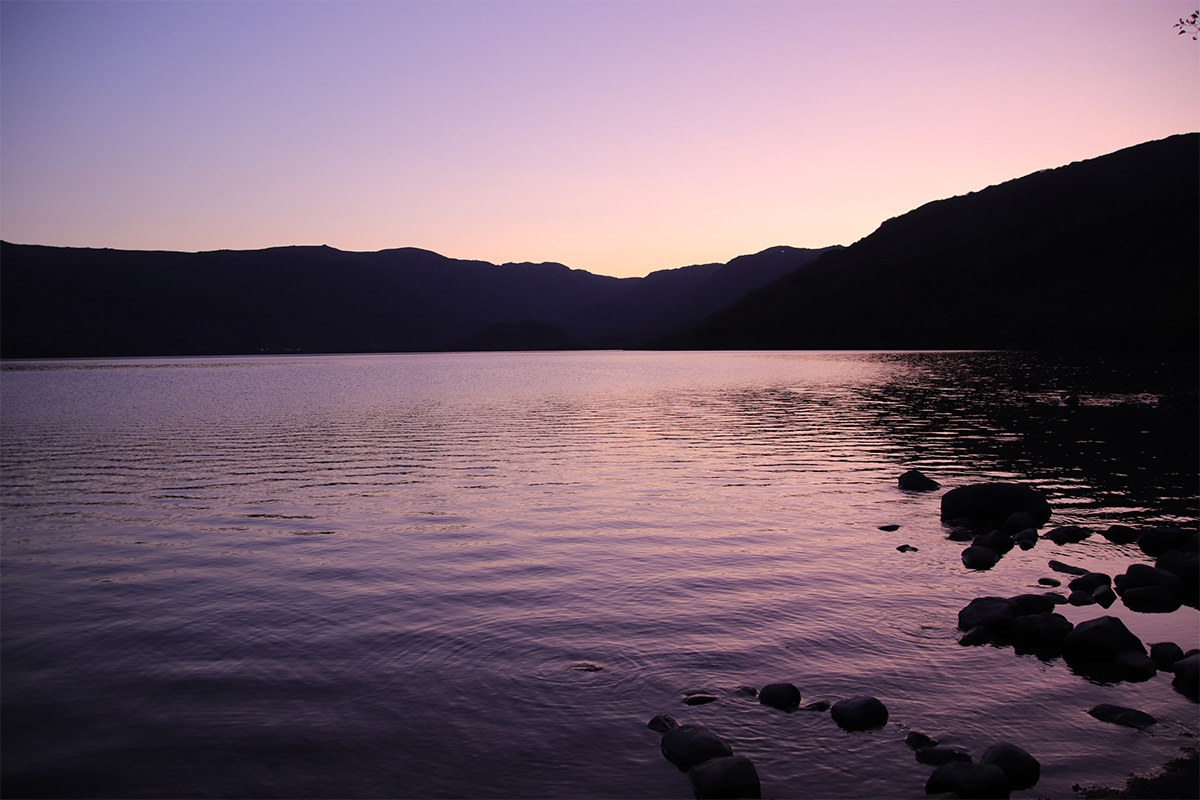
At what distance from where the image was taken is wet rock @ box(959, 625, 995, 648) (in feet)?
50.1

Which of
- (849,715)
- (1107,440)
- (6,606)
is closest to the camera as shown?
(849,715)

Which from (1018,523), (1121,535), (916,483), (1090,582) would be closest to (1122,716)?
(1090,582)

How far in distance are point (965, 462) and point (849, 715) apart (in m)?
31.4

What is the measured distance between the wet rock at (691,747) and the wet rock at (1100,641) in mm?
8186

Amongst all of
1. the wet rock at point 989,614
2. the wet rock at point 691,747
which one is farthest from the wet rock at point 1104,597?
the wet rock at point 691,747

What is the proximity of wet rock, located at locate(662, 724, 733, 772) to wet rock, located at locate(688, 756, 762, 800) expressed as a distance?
1.78ft

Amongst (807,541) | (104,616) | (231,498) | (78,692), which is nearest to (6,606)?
(104,616)

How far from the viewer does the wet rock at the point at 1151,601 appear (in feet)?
56.9

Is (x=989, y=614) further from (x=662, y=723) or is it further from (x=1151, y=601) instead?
(x=662, y=723)

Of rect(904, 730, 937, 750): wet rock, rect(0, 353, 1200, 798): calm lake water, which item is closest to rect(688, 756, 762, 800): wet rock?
rect(0, 353, 1200, 798): calm lake water

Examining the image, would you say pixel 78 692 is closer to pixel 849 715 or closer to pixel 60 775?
pixel 60 775

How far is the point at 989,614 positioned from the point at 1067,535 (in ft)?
Result: 33.0

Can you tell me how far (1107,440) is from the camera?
147 feet

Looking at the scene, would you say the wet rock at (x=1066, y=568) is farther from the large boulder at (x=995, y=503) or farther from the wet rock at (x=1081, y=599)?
the large boulder at (x=995, y=503)
